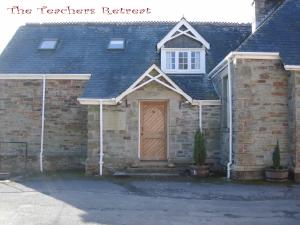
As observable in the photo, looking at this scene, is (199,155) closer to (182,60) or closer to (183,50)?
(182,60)

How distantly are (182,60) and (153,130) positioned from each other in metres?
3.83

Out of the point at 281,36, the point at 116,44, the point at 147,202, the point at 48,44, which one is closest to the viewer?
the point at 147,202

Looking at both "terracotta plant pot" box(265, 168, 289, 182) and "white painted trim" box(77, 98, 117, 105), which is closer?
"terracotta plant pot" box(265, 168, 289, 182)

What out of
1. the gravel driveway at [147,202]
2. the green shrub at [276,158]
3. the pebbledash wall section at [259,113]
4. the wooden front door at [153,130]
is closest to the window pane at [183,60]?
the wooden front door at [153,130]

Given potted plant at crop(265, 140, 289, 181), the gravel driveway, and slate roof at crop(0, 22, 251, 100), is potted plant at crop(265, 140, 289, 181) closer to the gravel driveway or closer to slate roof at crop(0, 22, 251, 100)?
the gravel driveway

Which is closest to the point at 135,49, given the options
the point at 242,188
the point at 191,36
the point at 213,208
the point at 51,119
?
the point at 191,36

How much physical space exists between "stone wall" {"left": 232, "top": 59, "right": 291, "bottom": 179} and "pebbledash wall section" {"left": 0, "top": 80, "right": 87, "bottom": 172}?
748 cm

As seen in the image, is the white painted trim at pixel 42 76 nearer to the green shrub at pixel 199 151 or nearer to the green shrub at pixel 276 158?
the green shrub at pixel 199 151

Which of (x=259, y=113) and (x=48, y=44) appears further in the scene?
(x=48, y=44)

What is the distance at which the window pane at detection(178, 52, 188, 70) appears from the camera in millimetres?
20041

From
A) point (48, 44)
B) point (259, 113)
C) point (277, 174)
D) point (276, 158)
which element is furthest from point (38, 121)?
point (277, 174)

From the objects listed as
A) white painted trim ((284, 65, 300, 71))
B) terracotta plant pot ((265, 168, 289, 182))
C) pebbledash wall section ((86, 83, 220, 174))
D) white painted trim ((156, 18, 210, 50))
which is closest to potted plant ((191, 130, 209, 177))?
pebbledash wall section ((86, 83, 220, 174))

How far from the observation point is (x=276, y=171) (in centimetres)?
1471

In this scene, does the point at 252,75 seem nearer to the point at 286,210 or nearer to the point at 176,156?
the point at 176,156
